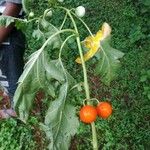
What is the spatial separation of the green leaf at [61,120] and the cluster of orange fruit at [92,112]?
0.16 metres

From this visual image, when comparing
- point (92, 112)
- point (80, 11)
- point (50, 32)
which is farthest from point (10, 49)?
point (92, 112)

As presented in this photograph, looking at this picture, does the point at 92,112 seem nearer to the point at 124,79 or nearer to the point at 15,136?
the point at 15,136

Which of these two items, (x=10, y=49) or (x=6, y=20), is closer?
(x=6, y=20)

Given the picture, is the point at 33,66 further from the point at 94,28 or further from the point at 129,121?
the point at 94,28

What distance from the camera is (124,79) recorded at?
→ 4.95 metres

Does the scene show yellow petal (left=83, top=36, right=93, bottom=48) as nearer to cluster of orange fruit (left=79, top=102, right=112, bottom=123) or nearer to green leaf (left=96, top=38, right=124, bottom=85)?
green leaf (left=96, top=38, right=124, bottom=85)

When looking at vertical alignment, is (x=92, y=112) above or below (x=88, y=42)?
below

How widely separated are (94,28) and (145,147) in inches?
84.2

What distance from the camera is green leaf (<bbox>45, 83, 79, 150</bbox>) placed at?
232cm

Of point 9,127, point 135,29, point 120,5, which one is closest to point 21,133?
point 9,127

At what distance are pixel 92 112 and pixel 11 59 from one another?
1.59 meters

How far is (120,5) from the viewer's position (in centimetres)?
628

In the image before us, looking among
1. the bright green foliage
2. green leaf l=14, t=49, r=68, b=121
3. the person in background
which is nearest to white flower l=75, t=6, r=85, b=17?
green leaf l=14, t=49, r=68, b=121

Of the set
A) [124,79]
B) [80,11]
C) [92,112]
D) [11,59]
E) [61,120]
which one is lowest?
[124,79]
